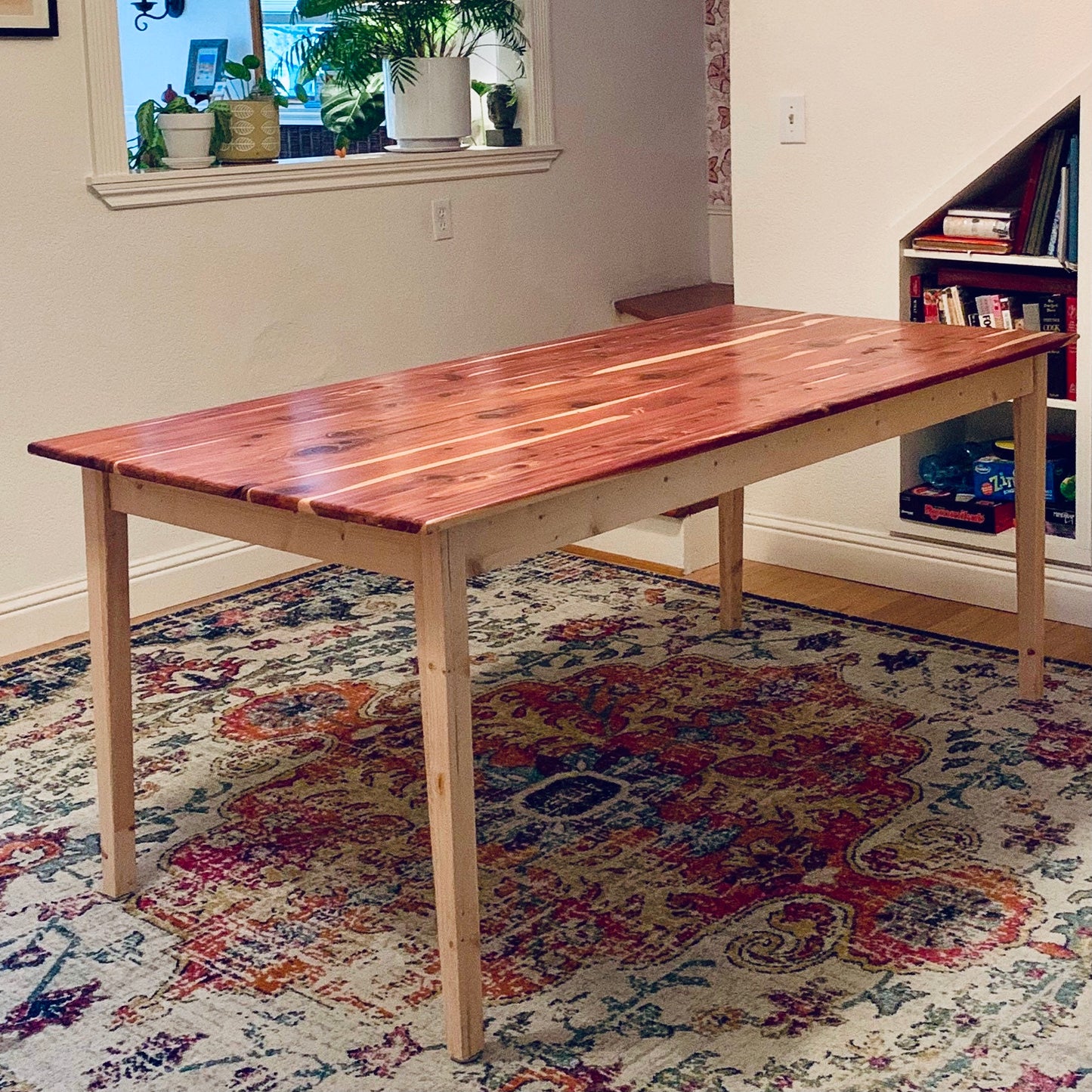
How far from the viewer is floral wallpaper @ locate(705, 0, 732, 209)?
209 inches

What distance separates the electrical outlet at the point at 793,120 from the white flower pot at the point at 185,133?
4.89ft

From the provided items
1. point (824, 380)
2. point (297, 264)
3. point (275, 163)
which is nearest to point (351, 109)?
point (275, 163)

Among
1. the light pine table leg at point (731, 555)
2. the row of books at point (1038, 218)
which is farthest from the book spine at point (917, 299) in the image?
the light pine table leg at point (731, 555)

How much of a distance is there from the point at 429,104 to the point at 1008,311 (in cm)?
186

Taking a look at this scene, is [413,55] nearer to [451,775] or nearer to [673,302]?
[673,302]

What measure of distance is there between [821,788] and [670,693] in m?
0.55

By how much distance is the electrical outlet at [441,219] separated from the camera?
4445mm

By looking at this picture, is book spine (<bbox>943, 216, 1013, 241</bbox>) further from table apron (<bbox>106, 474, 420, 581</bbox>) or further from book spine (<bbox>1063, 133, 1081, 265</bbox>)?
table apron (<bbox>106, 474, 420, 581</bbox>)

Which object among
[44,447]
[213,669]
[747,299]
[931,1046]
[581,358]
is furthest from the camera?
[747,299]

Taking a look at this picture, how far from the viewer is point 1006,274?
142 inches

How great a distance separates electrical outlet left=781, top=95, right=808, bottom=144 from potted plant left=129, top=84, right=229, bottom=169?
149cm

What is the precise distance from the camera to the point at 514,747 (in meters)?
2.93

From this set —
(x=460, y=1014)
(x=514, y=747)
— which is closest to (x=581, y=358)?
(x=514, y=747)

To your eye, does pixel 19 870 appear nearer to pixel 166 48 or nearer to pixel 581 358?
pixel 581 358
